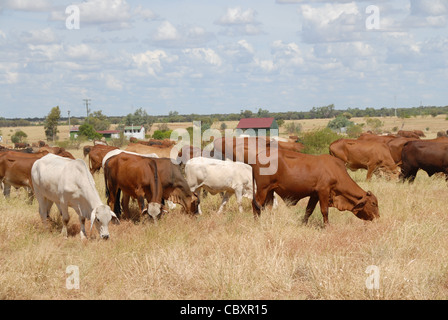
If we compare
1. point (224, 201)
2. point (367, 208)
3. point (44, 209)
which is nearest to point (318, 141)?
point (224, 201)

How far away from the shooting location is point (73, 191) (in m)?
10.1

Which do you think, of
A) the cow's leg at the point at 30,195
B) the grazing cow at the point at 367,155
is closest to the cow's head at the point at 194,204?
the cow's leg at the point at 30,195

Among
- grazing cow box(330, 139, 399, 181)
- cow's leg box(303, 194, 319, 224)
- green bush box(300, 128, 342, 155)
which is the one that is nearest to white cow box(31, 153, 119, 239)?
cow's leg box(303, 194, 319, 224)

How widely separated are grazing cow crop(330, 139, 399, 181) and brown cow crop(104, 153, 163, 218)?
8.96m

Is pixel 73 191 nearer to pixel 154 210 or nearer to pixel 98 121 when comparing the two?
pixel 154 210

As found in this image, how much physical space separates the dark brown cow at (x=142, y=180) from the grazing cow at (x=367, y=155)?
324 inches

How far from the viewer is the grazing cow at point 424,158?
55.3 ft

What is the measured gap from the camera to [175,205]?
42.5 ft

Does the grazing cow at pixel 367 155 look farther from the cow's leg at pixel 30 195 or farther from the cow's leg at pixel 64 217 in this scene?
the cow's leg at pixel 64 217

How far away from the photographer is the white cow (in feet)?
31.4

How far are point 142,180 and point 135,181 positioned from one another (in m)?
0.25

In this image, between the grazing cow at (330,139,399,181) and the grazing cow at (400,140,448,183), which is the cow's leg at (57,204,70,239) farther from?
the grazing cow at (400,140,448,183)

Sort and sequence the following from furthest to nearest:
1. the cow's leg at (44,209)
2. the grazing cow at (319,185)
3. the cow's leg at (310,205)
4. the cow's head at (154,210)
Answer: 1. the cow's leg at (44,209)
2. the cow's leg at (310,205)
3. the cow's head at (154,210)
4. the grazing cow at (319,185)

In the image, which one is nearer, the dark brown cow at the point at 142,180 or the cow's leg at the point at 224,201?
the dark brown cow at the point at 142,180
